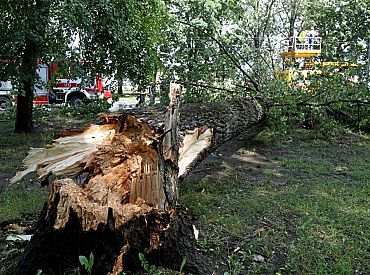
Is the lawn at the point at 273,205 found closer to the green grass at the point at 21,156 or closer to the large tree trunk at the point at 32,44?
the green grass at the point at 21,156

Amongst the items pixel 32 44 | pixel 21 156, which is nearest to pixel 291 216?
pixel 21 156

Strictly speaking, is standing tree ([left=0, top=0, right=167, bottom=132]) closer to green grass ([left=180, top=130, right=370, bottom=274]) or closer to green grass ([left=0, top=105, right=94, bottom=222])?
green grass ([left=0, top=105, right=94, bottom=222])

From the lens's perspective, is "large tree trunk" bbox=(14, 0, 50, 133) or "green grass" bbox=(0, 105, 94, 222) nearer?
"green grass" bbox=(0, 105, 94, 222)

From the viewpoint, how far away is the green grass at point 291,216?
2.79 metres

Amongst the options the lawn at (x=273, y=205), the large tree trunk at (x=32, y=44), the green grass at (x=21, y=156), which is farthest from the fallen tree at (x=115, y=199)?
the large tree trunk at (x=32, y=44)

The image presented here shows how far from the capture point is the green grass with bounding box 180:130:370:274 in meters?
2.79

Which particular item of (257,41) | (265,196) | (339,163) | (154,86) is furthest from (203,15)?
(265,196)

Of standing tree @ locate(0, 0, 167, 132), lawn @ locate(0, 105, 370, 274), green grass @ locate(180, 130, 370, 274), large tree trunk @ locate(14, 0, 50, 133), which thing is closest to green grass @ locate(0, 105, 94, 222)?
lawn @ locate(0, 105, 370, 274)

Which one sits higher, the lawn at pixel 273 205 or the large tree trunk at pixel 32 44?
the large tree trunk at pixel 32 44

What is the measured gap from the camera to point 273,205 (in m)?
3.87

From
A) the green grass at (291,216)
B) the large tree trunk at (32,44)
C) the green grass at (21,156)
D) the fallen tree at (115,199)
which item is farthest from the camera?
the large tree trunk at (32,44)

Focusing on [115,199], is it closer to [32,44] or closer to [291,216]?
[291,216]

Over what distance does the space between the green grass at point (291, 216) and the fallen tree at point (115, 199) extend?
0.41 meters

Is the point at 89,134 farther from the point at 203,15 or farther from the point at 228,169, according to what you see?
the point at 203,15
